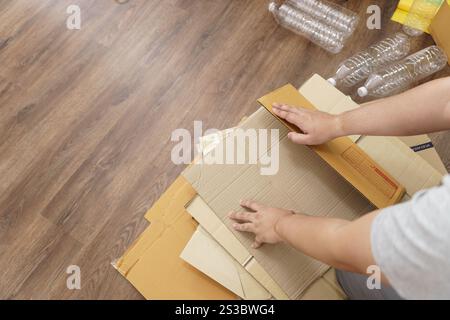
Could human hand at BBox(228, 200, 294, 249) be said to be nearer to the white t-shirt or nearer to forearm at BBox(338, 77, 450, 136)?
forearm at BBox(338, 77, 450, 136)

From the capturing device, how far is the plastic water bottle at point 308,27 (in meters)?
1.51

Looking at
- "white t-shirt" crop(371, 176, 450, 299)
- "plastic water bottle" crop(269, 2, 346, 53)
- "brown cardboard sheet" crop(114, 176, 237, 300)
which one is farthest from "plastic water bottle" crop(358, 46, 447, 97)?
"white t-shirt" crop(371, 176, 450, 299)

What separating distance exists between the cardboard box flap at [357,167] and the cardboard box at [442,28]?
805 mm

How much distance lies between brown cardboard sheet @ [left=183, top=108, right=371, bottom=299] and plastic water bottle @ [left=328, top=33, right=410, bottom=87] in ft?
1.80

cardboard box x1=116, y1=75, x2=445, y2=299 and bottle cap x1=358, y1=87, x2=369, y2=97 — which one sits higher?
bottle cap x1=358, y1=87, x2=369, y2=97

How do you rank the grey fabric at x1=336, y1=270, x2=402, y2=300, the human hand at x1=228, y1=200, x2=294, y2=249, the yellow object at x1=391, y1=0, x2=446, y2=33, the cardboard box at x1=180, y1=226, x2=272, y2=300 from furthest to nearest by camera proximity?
the yellow object at x1=391, y1=0, x2=446, y2=33 → the cardboard box at x1=180, y1=226, x2=272, y2=300 → the human hand at x1=228, y1=200, x2=294, y2=249 → the grey fabric at x1=336, y1=270, x2=402, y2=300

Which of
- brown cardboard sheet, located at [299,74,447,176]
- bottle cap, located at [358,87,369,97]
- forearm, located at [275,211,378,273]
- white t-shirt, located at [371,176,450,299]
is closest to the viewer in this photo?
white t-shirt, located at [371,176,450,299]

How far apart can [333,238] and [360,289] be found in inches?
10.7

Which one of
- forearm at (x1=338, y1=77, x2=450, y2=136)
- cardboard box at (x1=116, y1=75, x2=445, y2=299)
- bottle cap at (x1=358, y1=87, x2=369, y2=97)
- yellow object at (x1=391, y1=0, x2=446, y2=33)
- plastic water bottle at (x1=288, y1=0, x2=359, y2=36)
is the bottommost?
cardboard box at (x1=116, y1=75, x2=445, y2=299)

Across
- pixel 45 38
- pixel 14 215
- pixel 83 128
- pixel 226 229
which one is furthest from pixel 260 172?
pixel 45 38

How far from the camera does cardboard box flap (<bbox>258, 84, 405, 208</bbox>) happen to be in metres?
0.90

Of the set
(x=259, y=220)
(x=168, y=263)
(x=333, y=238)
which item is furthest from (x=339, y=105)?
(x=168, y=263)

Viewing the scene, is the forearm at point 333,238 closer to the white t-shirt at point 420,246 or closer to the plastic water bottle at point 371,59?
the white t-shirt at point 420,246

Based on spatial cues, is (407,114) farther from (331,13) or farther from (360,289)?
(331,13)
